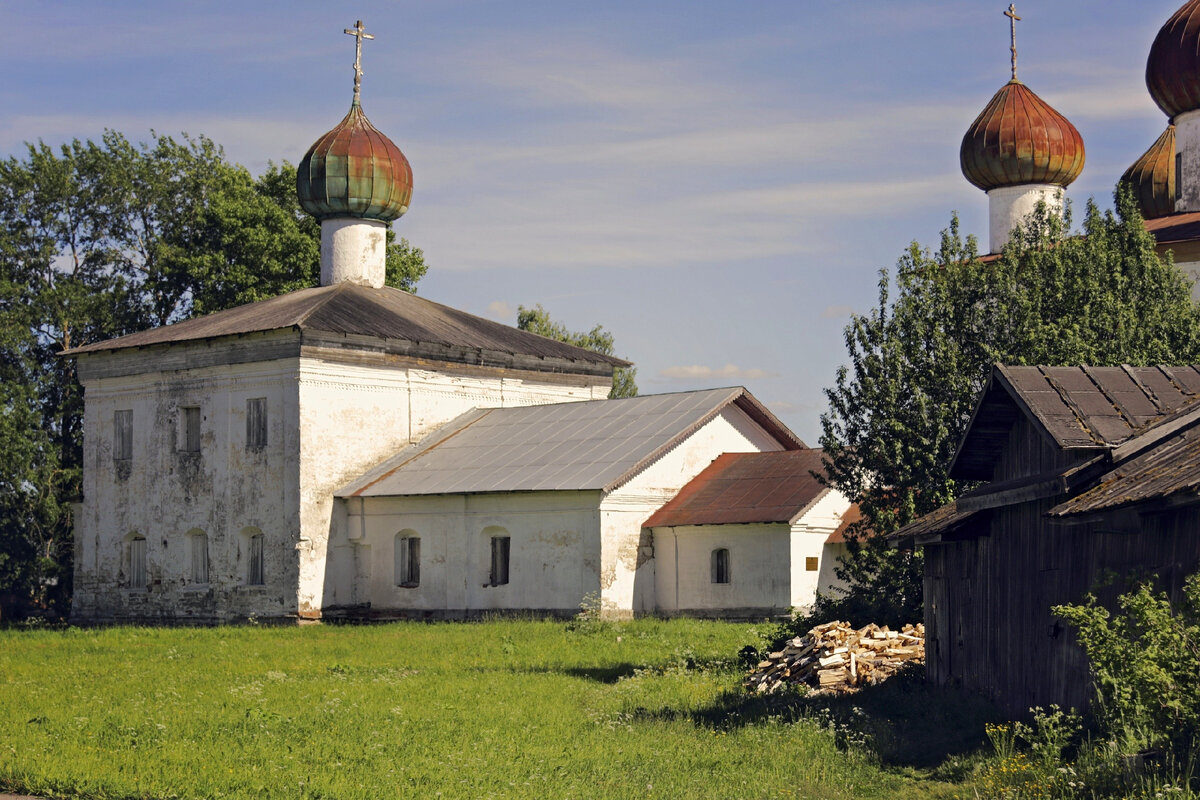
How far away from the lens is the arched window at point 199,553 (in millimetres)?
33625

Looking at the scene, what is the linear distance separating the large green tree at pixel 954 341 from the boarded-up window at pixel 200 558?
55.3 ft

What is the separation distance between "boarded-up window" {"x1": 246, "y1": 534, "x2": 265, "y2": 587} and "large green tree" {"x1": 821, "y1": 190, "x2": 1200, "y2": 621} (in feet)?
49.1

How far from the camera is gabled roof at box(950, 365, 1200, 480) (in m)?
12.0

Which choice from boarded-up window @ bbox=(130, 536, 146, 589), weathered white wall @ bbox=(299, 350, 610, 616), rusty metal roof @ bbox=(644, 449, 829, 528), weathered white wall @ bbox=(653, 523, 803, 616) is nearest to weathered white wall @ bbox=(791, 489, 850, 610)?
weathered white wall @ bbox=(653, 523, 803, 616)

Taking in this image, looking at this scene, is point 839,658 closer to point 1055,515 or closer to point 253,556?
point 1055,515

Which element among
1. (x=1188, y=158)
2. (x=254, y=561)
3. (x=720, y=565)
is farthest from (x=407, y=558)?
(x=1188, y=158)

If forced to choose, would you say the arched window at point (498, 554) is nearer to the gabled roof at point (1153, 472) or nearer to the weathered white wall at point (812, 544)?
the weathered white wall at point (812, 544)

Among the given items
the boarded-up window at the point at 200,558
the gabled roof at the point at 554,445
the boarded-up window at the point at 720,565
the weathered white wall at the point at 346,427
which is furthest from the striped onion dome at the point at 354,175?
the boarded-up window at the point at 720,565

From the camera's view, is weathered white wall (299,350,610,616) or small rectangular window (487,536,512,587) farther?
weathered white wall (299,350,610,616)

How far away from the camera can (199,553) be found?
33.9 meters

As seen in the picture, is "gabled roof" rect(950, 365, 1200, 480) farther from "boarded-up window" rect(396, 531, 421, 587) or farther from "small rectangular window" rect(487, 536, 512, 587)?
"boarded-up window" rect(396, 531, 421, 587)

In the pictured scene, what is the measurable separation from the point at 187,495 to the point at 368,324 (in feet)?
18.4

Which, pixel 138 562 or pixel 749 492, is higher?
pixel 749 492

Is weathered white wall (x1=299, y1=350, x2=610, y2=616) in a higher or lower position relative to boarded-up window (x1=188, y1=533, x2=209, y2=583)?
higher
